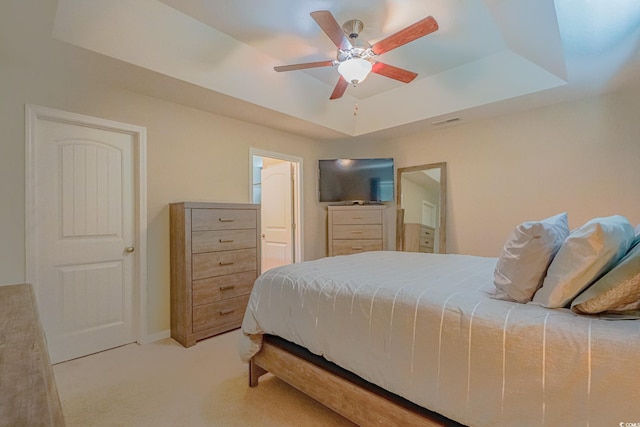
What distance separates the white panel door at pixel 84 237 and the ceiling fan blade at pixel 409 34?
7.88 feet

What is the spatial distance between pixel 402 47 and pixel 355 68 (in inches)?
36.4

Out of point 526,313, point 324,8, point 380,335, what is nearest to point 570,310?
point 526,313

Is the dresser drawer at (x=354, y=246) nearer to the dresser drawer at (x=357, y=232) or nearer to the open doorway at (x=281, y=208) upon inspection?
the dresser drawer at (x=357, y=232)

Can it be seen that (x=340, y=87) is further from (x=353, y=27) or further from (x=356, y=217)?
(x=356, y=217)

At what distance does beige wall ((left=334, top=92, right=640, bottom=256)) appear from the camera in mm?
2885

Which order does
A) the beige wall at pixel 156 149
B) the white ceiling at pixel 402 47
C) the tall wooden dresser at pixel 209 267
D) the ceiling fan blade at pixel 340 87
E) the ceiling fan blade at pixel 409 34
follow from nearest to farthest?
1. the ceiling fan blade at pixel 409 34
2. the white ceiling at pixel 402 47
3. the beige wall at pixel 156 149
4. the ceiling fan blade at pixel 340 87
5. the tall wooden dresser at pixel 209 267

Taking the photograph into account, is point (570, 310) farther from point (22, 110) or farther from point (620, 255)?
point (22, 110)

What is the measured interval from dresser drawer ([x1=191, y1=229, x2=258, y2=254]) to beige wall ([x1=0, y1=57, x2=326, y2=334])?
1.37ft

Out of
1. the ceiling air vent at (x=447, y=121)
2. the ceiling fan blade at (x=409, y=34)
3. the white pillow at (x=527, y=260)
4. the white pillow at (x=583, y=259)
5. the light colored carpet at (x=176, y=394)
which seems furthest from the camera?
the ceiling air vent at (x=447, y=121)

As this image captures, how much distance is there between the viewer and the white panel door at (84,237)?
7.94 feet

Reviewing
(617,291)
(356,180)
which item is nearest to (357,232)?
(356,180)

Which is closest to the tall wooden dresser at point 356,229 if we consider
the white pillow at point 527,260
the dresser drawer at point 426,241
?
the dresser drawer at point 426,241

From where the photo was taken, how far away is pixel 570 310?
109 cm

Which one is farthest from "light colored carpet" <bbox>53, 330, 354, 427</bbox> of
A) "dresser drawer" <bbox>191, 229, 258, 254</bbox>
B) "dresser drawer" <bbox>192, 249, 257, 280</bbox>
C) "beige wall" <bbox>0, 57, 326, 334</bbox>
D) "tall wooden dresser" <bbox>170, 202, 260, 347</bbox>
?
"dresser drawer" <bbox>191, 229, 258, 254</bbox>
